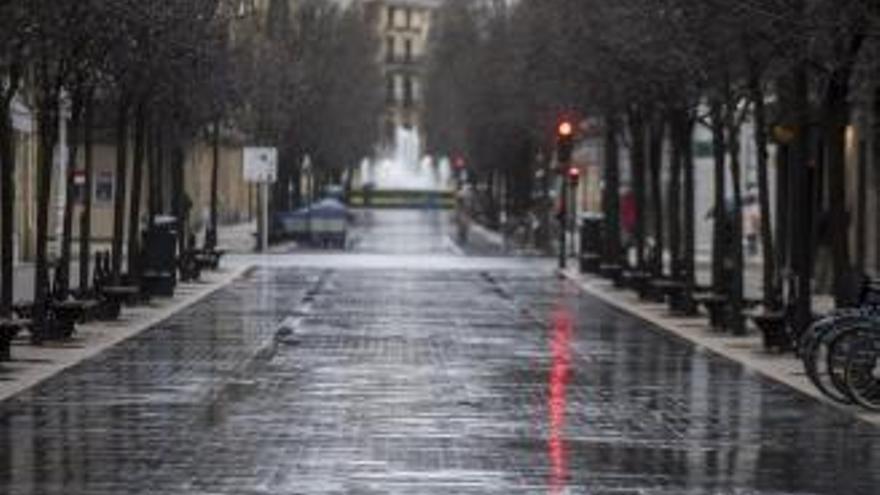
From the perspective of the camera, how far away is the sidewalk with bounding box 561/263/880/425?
74.0 feet

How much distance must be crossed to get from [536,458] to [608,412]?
371 cm

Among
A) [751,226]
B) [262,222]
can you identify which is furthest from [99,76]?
[751,226]

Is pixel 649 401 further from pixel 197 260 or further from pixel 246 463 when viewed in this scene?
pixel 197 260

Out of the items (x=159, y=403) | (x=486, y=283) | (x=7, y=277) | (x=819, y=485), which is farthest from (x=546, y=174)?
(x=819, y=485)

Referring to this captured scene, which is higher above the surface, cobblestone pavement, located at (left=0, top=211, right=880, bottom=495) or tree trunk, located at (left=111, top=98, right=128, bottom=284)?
tree trunk, located at (left=111, top=98, right=128, bottom=284)

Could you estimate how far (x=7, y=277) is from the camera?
25.1 m

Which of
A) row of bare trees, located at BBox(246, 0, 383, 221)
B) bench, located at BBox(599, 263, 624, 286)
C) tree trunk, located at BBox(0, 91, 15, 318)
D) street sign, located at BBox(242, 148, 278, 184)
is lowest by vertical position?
bench, located at BBox(599, 263, 624, 286)

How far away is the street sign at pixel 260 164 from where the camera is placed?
2499 inches

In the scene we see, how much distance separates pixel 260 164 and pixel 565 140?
39.9ft

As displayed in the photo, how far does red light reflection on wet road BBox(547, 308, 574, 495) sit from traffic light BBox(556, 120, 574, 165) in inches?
760

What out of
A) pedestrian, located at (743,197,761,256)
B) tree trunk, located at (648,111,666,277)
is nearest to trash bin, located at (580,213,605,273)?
tree trunk, located at (648,111,666,277)

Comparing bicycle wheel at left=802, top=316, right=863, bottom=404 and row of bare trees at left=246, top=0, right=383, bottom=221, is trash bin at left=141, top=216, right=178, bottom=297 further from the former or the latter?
bicycle wheel at left=802, top=316, right=863, bottom=404

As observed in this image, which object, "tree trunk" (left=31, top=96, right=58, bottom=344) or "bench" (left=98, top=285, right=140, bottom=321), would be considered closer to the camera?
"tree trunk" (left=31, top=96, right=58, bottom=344)

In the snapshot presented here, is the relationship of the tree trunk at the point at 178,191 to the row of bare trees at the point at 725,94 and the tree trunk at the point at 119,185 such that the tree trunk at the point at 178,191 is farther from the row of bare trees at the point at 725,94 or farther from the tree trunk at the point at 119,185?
the tree trunk at the point at 119,185
